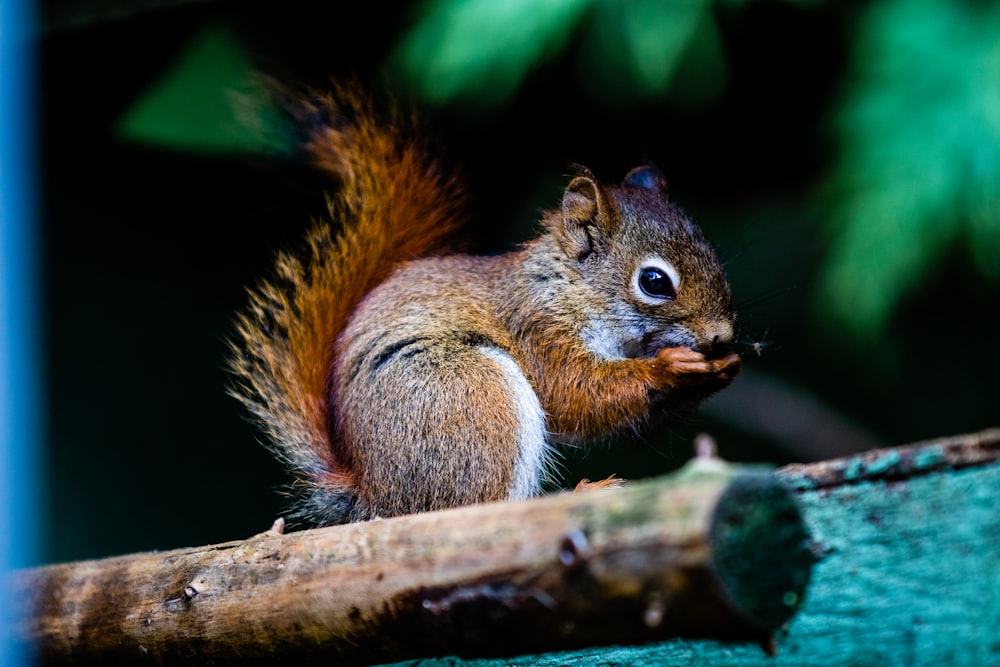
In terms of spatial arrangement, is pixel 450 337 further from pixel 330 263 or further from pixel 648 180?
A: pixel 648 180

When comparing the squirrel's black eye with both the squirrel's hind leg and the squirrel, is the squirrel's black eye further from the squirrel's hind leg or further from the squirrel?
the squirrel's hind leg

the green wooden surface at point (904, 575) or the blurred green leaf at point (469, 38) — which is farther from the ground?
the blurred green leaf at point (469, 38)

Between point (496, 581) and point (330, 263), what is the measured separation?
0.75 metres

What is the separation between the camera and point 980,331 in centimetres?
200

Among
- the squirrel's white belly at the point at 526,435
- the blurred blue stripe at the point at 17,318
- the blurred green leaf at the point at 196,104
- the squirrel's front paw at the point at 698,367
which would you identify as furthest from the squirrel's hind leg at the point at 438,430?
the blurred green leaf at the point at 196,104

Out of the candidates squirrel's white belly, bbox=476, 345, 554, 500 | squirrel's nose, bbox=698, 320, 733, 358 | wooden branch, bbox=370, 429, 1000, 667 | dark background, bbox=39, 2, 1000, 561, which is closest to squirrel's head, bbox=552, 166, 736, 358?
squirrel's nose, bbox=698, 320, 733, 358

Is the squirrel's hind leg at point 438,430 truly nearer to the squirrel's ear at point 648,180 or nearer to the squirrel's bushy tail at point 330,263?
the squirrel's bushy tail at point 330,263

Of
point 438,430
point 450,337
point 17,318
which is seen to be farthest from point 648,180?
point 17,318

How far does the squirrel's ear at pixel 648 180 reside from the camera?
5.05 ft

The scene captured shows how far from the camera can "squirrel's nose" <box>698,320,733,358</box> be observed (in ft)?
4.21

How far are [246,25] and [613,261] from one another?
3.58 feet

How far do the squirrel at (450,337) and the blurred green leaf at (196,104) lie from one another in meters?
0.48

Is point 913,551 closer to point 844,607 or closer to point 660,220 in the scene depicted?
point 844,607

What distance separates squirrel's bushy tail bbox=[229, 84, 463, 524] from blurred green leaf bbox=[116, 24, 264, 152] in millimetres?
388
